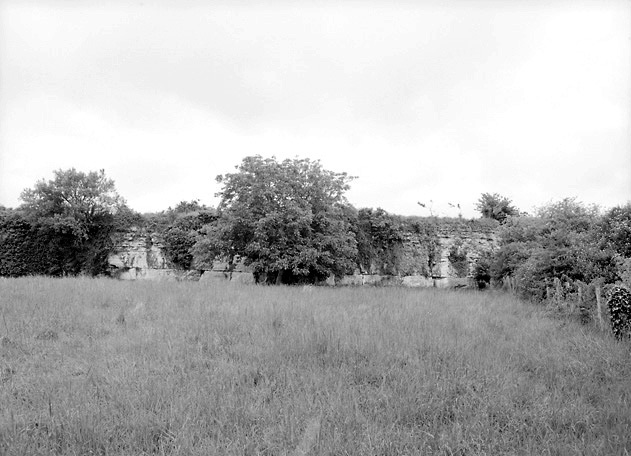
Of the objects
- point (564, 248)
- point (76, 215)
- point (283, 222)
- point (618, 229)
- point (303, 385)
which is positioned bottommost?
point (303, 385)

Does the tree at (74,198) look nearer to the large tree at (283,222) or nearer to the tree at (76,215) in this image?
the tree at (76,215)

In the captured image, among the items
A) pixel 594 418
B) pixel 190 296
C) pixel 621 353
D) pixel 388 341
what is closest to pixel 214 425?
pixel 388 341

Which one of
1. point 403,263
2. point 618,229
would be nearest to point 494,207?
point 403,263

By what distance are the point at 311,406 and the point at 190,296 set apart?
20.3 ft

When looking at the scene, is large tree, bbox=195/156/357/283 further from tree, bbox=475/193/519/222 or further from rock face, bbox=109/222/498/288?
tree, bbox=475/193/519/222

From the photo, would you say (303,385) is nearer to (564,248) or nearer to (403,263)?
(564,248)

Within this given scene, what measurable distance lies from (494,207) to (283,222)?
17.4 m

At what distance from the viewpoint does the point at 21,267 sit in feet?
49.6

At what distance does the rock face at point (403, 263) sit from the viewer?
15.5 m

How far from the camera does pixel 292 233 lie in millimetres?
12609

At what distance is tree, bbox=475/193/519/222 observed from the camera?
76.0 feet

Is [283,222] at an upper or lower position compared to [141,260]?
upper

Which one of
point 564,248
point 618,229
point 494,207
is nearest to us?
point 618,229

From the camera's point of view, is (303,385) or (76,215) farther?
(76,215)
